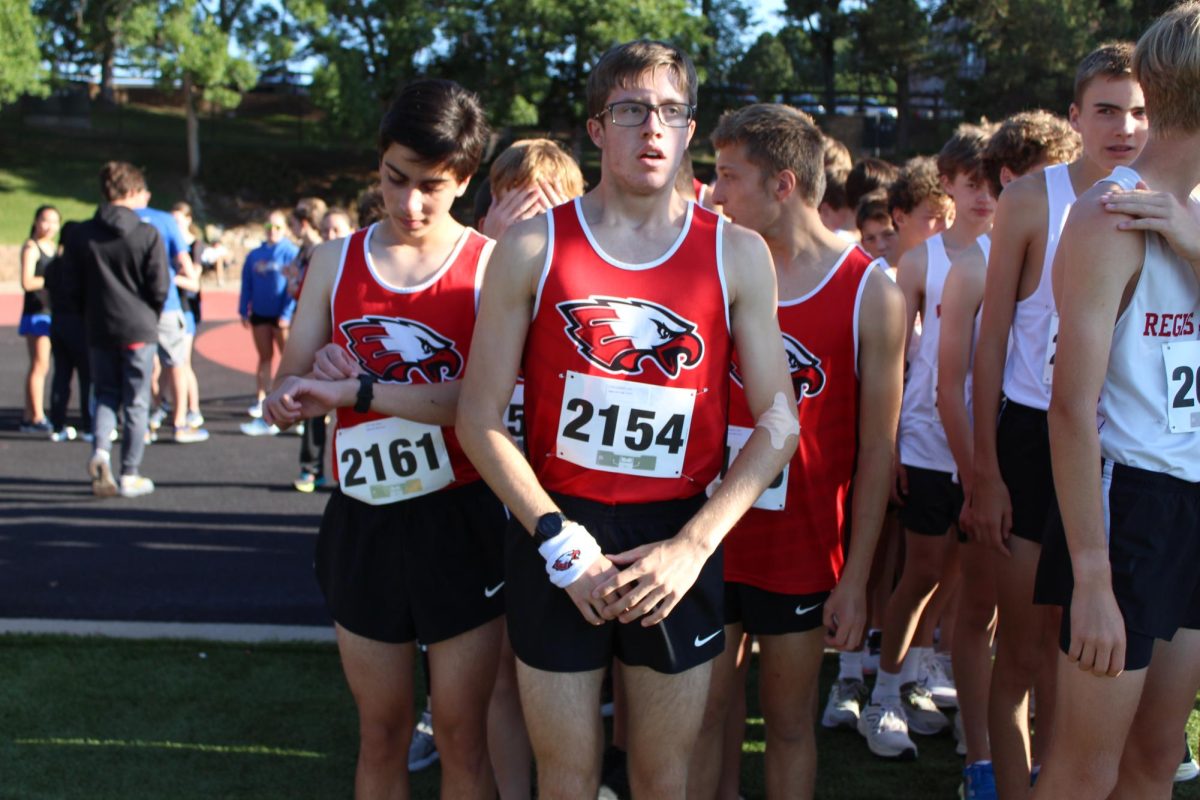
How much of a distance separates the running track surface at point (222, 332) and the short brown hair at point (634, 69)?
10547 mm

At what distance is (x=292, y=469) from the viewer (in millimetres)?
8953

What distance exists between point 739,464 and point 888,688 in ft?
6.63

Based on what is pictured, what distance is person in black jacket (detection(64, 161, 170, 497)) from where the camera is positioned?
7648 mm

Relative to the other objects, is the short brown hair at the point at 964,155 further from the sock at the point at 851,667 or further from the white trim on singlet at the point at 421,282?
the white trim on singlet at the point at 421,282

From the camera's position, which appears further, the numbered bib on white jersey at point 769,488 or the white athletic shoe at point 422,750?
the white athletic shoe at point 422,750

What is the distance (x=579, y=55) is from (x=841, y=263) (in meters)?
32.8

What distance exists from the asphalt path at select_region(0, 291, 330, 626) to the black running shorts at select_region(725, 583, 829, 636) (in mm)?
2907

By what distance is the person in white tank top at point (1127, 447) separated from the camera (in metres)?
2.34

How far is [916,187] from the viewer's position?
466 centimetres

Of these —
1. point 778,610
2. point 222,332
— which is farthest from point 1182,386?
point 222,332

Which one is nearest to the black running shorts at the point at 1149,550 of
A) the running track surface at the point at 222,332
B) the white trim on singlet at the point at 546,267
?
the white trim on singlet at the point at 546,267

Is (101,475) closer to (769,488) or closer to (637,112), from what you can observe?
(769,488)

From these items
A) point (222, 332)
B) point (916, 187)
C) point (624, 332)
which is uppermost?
point (916, 187)

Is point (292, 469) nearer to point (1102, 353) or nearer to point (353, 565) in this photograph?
point (353, 565)
